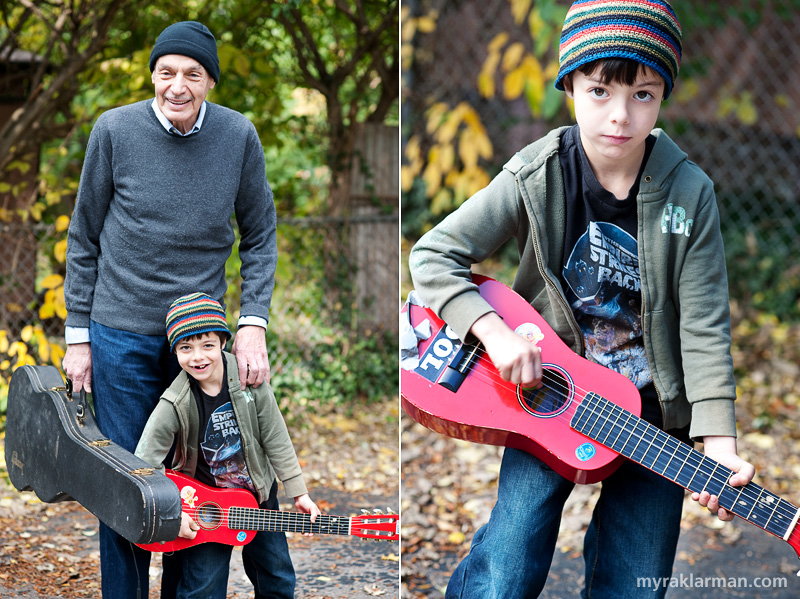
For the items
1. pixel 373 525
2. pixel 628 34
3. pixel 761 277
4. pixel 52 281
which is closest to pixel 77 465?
pixel 373 525

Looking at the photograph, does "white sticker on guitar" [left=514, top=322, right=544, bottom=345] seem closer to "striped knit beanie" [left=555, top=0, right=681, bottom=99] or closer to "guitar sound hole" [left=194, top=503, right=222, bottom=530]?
"striped knit beanie" [left=555, top=0, right=681, bottom=99]

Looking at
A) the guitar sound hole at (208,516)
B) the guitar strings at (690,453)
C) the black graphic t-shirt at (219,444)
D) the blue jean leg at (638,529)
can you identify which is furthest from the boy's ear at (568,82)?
the guitar sound hole at (208,516)

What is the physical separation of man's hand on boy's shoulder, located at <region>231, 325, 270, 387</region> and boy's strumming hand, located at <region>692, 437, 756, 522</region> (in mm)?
1186

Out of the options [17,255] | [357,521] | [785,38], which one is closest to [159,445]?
[357,521]

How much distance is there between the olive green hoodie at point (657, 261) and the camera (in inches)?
75.6

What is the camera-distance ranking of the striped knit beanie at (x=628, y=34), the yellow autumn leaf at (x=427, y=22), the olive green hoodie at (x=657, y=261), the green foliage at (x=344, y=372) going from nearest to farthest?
1. the striped knit beanie at (x=628, y=34)
2. the olive green hoodie at (x=657, y=261)
3. the green foliage at (x=344, y=372)
4. the yellow autumn leaf at (x=427, y=22)

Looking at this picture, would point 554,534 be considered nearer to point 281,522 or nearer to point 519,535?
point 519,535

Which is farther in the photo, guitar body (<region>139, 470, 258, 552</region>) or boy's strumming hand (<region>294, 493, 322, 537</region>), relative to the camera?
boy's strumming hand (<region>294, 493, 322, 537</region>)

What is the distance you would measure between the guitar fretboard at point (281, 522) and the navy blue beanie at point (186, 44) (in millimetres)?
1216

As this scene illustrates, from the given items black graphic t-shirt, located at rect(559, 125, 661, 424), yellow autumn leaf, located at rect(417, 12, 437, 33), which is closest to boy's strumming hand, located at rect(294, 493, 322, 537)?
black graphic t-shirt, located at rect(559, 125, 661, 424)

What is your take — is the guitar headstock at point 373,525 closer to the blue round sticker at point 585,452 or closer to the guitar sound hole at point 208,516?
the guitar sound hole at point 208,516

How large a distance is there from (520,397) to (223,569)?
996 mm

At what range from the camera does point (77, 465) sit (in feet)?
7.11

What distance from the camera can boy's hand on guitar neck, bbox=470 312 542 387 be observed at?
1.87m
